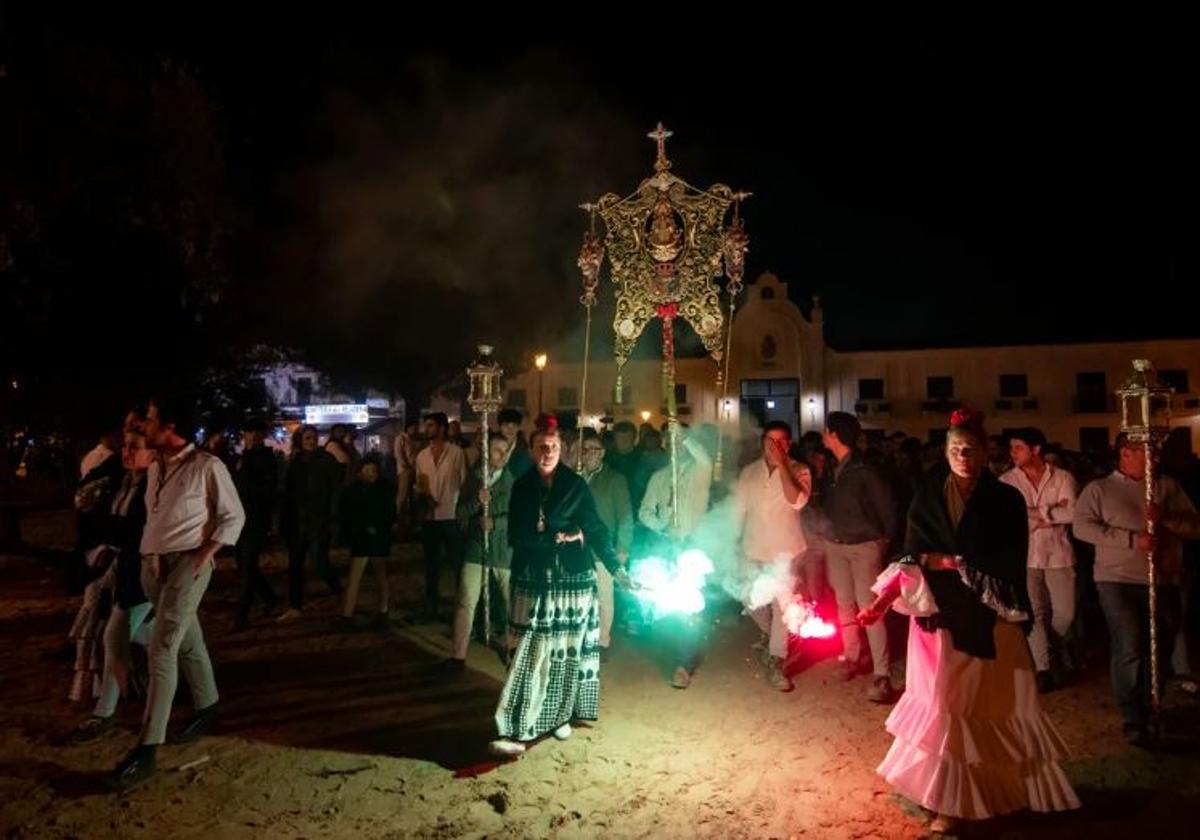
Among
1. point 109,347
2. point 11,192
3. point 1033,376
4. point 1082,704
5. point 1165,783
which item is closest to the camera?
point 1165,783

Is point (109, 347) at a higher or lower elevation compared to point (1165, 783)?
higher

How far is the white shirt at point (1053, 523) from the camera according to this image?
646 centimetres

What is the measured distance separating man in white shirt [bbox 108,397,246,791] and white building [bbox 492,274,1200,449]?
30149 millimetres

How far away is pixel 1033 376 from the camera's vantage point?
3828 centimetres

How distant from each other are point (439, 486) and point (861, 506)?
13.9 feet

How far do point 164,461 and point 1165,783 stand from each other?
21.1ft

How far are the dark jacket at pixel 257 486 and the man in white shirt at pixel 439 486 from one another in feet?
5.60

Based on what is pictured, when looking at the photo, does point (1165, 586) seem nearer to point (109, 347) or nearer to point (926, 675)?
point (926, 675)

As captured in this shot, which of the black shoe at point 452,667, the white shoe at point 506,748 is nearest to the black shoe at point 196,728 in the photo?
the black shoe at point 452,667

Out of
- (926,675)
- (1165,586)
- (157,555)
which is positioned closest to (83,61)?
(157,555)

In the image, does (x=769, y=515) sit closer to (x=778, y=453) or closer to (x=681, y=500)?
(x=778, y=453)

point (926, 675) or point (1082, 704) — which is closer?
point (926, 675)

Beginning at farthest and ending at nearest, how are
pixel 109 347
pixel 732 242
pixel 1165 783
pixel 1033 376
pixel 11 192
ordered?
pixel 1033 376 → pixel 109 347 → pixel 11 192 → pixel 732 242 → pixel 1165 783

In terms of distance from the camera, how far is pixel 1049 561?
647 centimetres
